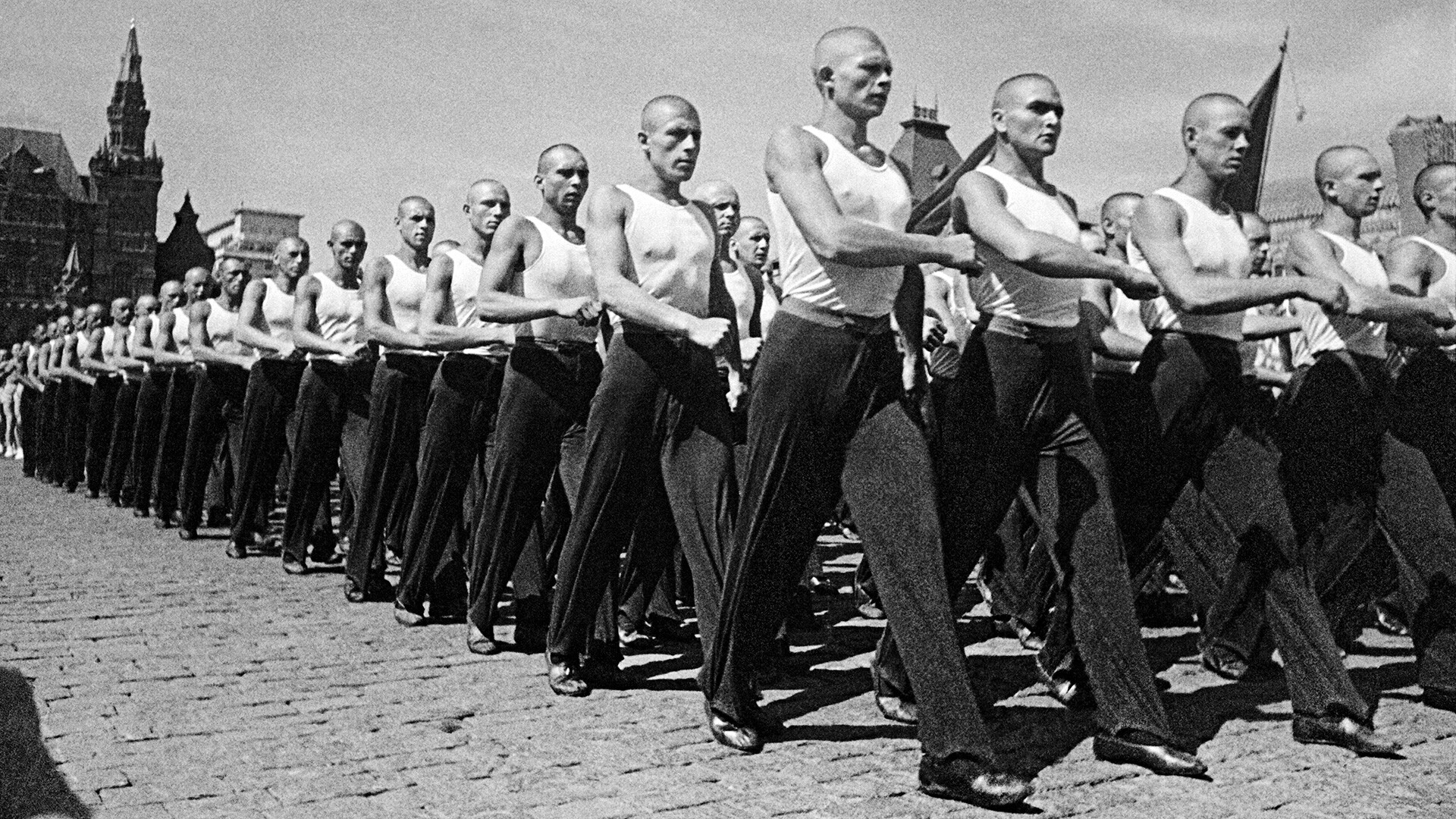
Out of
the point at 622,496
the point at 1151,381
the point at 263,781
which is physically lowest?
the point at 263,781

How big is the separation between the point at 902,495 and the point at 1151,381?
148 centimetres

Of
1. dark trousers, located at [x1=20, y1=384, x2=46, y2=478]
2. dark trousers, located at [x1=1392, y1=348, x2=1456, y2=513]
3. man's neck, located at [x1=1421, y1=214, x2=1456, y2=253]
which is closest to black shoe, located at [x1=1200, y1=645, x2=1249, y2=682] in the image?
dark trousers, located at [x1=1392, y1=348, x2=1456, y2=513]

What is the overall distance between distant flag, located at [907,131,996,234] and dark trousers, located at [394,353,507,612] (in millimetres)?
4802

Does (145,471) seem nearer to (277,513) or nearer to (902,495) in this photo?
(277,513)

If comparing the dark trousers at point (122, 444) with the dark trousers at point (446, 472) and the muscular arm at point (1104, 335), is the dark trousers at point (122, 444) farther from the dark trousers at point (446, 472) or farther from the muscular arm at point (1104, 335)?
the muscular arm at point (1104, 335)

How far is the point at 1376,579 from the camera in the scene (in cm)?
712

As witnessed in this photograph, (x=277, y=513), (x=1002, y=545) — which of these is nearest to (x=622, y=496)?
(x=1002, y=545)

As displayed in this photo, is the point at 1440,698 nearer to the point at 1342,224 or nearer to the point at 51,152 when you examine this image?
the point at 1342,224

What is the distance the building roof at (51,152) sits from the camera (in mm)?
107812

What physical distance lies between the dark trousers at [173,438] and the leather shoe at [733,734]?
31.1 feet

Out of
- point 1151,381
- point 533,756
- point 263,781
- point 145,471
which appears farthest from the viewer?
point 145,471

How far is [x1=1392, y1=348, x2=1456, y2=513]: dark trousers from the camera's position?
617 centimetres

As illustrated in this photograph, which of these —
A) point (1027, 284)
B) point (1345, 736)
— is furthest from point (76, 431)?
point (1345, 736)

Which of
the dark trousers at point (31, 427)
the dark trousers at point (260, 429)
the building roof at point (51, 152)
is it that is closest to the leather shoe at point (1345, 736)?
the dark trousers at point (260, 429)
